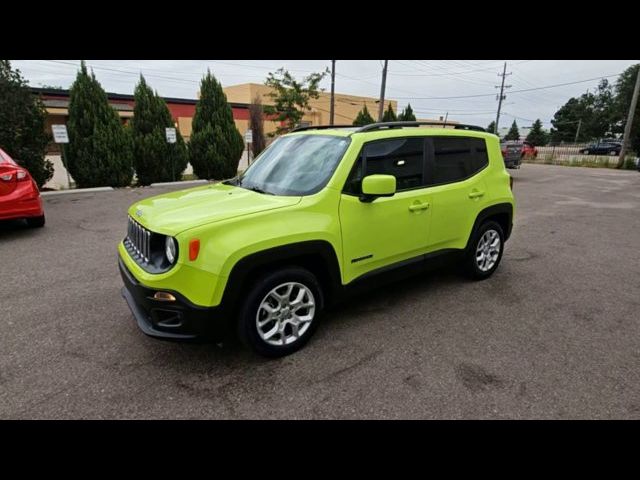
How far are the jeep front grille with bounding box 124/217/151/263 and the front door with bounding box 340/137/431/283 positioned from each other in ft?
4.84

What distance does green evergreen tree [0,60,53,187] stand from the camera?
9.91 m

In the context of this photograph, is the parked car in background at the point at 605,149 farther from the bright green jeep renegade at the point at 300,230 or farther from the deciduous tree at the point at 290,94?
the bright green jeep renegade at the point at 300,230

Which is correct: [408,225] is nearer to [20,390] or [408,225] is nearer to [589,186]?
[20,390]

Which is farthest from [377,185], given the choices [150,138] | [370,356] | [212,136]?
[212,136]

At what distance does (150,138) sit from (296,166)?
38.9 ft

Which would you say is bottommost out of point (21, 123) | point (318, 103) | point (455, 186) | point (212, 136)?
point (455, 186)

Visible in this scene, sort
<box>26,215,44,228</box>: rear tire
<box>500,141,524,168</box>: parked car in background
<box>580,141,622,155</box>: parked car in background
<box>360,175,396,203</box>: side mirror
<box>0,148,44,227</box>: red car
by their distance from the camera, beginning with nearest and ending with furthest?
<box>360,175,396,203</box>: side mirror, <box>0,148,44,227</box>: red car, <box>26,215,44,228</box>: rear tire, <box>500,141,524,168</box>: parked car in background, <box>580,141,622,155</box>: parked car in background

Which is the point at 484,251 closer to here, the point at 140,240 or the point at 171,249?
the point at 171,249

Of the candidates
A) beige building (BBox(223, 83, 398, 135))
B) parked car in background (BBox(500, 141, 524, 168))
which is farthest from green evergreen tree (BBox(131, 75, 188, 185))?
beige building (BBox(223, 83, 398, 135))

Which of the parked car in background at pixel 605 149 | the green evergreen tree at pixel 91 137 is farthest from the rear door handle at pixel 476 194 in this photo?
the parked car in background at pixel 605 149

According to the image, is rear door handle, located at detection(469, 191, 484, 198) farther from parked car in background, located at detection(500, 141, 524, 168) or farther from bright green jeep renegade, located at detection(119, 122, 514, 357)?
parked car in background, located at detection(500, 141, 524, 168)

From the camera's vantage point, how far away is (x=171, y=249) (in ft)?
8.28
